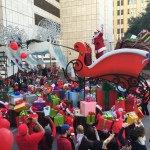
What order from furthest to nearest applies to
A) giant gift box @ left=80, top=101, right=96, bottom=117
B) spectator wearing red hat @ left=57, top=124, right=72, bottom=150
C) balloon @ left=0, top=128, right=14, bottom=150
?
giant gift box @ left=80, top=101, right=96, bottom=117, spectator wearing red hat @ left=57, top=124, right=72, bottom=150, balloon @ left=0, top=128, right=14, bottom=150

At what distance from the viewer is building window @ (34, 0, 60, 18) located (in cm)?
3146

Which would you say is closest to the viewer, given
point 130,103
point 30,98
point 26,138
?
point 26,138

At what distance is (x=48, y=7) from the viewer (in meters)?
34.6

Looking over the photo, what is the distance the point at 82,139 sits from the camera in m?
3.61

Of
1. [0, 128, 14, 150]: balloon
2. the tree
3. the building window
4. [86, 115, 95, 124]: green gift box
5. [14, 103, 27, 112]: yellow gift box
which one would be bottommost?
[86, 115, 95, 124]: green gift box

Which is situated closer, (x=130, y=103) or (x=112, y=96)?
(x=130, y=103)

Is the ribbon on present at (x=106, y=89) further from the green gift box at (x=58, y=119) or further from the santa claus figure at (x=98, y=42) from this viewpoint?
the green gift box at (x=58, y=119)

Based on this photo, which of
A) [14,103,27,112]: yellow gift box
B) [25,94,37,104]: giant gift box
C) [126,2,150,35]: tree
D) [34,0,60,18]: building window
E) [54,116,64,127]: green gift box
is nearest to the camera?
[54,116,64,127]: green gift box

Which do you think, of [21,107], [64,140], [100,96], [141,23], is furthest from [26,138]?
[141,23]

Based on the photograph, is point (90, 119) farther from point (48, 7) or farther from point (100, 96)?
point (48, 7)

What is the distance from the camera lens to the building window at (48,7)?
31.5m

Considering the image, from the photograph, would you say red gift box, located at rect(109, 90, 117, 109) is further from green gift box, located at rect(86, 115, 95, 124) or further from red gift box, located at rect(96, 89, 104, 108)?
green gift box, located at rect(86, 115, 95, 124)

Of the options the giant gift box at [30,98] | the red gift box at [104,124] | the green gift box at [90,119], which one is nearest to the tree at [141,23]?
the giant gift box at [30,98]

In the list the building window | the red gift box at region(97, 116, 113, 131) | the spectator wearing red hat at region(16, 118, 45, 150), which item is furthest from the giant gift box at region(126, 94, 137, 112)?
the building window
